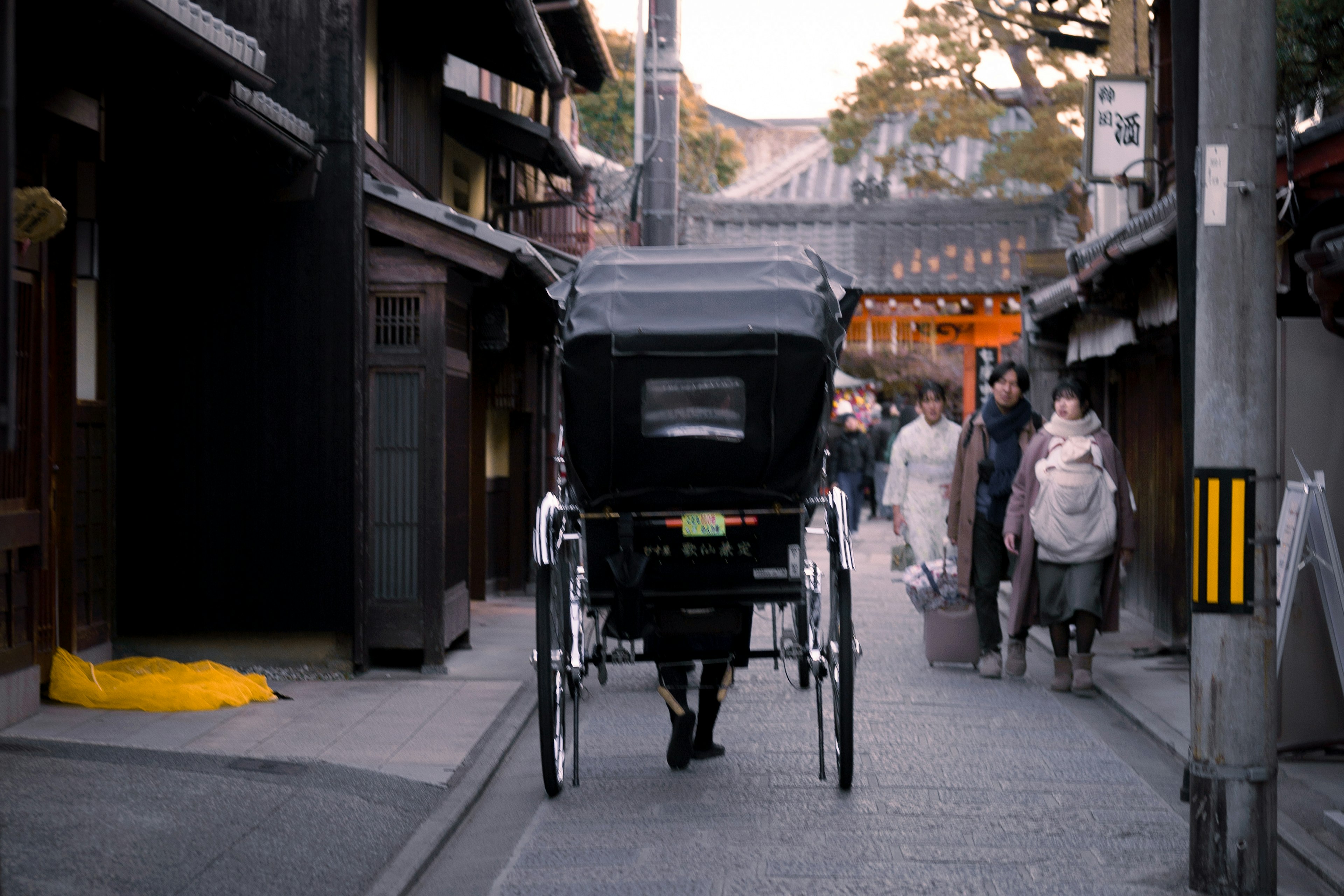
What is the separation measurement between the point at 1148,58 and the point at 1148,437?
172 inches

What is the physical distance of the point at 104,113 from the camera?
8492mm

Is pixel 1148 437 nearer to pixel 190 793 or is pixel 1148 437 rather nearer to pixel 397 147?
pixel 397 147

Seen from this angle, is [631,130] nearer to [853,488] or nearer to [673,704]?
[853,488]

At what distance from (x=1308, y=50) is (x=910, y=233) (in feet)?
63.9

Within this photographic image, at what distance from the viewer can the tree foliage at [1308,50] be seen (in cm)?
770

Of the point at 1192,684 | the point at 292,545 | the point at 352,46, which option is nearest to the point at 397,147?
the point at 352,46

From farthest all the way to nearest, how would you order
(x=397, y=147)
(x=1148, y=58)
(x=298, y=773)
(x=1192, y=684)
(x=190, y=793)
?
(x=1148, y=58) → (x=397, y=147) → (x=298, y=773) → (x=190, y=793) → (x=1192, y=684)

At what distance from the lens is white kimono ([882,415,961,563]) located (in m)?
11.7

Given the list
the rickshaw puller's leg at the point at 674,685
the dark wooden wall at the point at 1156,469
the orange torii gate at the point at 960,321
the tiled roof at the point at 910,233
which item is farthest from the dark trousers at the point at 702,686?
the tiled roof at the point at 910,233

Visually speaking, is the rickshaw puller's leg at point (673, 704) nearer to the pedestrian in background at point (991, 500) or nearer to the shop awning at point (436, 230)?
the pedestrian in background at point (991, 500)

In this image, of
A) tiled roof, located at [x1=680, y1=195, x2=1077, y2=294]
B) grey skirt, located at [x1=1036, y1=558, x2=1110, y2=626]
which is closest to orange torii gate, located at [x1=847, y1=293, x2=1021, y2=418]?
tiled roof, located at [x1=680, y1=195, x2=1077, y2=294]

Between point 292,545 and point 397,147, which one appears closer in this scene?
point 292,545

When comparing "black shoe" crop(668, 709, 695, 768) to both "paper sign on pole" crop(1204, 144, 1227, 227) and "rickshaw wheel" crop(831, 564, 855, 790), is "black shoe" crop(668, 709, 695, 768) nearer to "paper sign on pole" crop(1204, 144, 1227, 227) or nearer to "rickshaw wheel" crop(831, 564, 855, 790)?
"rickshaw wheel" crop(831, 564, 855, 790)

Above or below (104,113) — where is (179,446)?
below
